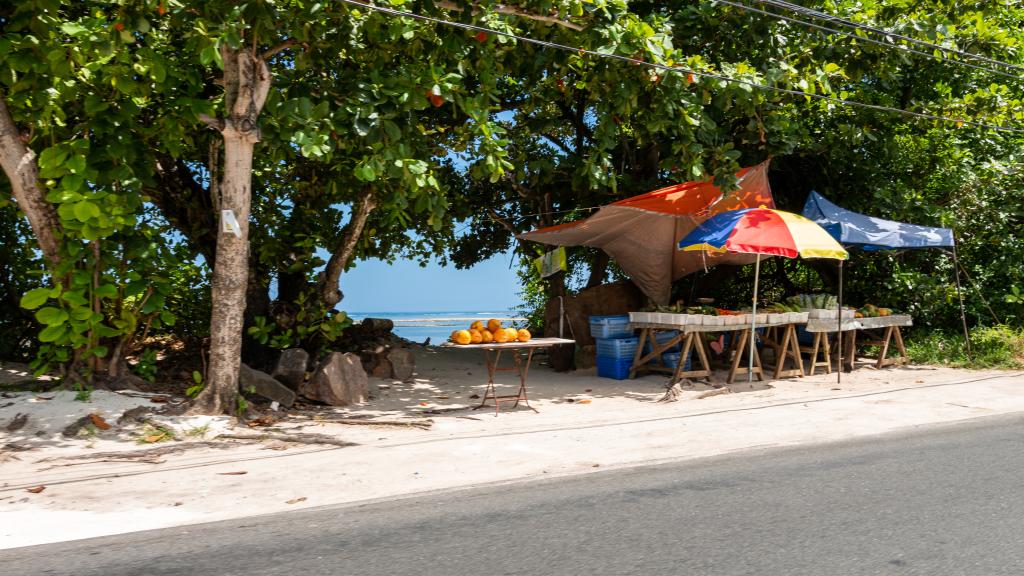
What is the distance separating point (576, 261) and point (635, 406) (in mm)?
8938

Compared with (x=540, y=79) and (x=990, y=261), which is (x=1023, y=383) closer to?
(x=990, y=261)

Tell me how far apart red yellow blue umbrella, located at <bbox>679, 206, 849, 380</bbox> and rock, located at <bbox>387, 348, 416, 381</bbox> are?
4626 millimetres

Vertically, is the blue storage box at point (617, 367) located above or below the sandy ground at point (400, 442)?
above

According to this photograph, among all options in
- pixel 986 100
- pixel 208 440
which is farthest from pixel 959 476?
pixel 986 100

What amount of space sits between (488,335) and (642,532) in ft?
16.2

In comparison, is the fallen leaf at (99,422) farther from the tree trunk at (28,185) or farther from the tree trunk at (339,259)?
the tree trunk at (339,259)

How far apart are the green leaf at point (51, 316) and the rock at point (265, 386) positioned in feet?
6.59

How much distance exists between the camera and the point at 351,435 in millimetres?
8359

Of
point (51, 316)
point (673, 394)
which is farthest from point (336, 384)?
point (673, 394)

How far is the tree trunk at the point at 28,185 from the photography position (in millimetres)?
8336

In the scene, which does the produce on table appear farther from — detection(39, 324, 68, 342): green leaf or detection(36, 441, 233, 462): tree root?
detection(39, 324, 68, 342): green leaf

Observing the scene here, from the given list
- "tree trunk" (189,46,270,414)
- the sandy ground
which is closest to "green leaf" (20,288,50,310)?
the sandy ground

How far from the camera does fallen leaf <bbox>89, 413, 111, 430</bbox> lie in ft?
26.3

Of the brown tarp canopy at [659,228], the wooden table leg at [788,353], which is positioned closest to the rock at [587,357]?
the brown tarp canopy at [659,228]
